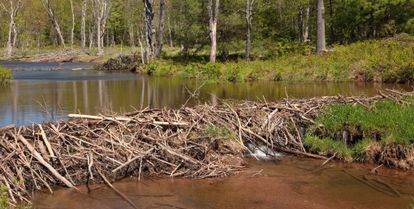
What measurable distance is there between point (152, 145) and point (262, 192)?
7.87ft

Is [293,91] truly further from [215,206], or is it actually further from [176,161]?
[215,206]

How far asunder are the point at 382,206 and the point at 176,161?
3.91m

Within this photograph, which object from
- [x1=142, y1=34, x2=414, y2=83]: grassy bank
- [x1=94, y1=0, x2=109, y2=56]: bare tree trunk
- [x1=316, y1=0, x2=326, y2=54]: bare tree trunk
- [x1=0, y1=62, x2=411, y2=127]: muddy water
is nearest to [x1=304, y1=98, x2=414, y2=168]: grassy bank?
[x1=0, y1=62, x2=411, y2=127]: muddy water

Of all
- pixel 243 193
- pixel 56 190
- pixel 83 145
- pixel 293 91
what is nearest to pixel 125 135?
pixel 83 145

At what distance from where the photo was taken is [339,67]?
90.0ft

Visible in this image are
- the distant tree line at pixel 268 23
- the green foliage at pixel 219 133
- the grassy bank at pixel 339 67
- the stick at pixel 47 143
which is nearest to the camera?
the stick at pixel 47 143

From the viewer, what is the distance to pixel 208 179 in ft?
32.7

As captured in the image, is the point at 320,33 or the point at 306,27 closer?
the point at 320,33

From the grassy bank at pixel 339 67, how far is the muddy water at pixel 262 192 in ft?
51.3

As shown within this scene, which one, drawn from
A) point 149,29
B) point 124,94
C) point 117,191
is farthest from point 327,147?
point 149,29

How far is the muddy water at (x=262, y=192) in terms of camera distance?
339 inches

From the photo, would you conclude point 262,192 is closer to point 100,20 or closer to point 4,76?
point 4,76

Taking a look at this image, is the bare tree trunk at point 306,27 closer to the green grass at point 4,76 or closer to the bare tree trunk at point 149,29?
the bare tree trunk at point 149,29

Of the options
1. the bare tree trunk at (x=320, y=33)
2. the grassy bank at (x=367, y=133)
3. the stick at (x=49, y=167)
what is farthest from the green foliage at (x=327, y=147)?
the bare tree trunk at (x=320, y=33)
